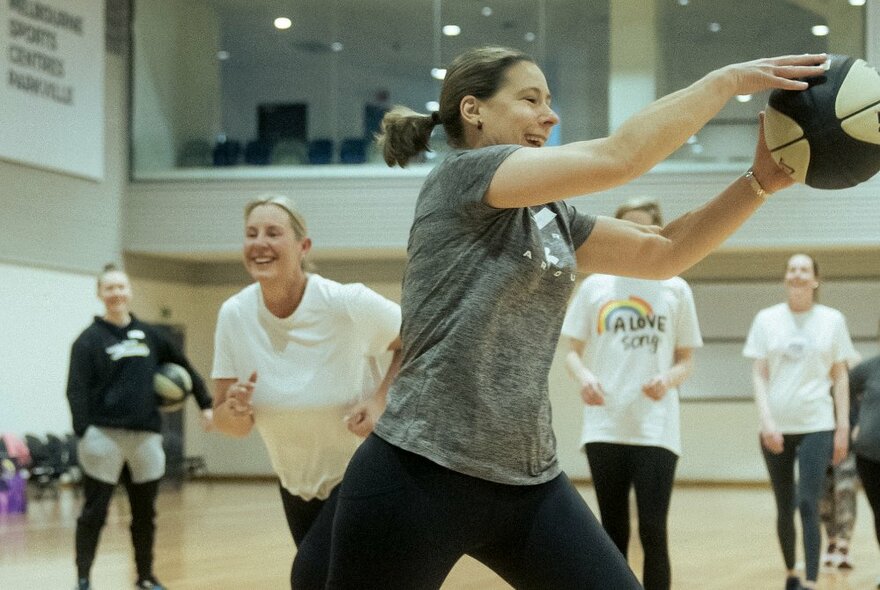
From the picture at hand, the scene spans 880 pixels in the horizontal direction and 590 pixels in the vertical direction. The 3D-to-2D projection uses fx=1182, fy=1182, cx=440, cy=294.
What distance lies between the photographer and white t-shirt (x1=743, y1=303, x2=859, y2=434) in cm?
593

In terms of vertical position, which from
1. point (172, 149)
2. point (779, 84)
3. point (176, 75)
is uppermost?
point (176, 75)

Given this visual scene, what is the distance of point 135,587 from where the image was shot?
20.5 ft

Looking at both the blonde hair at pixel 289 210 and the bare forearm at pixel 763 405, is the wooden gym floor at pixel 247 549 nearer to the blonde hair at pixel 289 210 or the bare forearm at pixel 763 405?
the bare forearm at pixel 763 405

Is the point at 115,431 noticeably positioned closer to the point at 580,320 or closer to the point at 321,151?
the point at 580,320

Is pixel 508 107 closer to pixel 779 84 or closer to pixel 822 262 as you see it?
pixel 779 84

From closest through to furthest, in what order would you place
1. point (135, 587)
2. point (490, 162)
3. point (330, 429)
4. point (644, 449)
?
point (490, 162), point (330, 429), point (644, 449), point (135, 587)

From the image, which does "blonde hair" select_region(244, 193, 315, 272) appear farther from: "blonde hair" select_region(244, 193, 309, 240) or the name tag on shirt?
the name tag on shirt

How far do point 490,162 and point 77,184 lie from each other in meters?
11.9

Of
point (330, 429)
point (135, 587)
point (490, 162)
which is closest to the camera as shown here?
point (490, 162)

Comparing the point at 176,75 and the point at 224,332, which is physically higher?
the point at 176,75

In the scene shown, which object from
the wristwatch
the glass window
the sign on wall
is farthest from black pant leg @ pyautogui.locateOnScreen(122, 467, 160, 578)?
the glass window

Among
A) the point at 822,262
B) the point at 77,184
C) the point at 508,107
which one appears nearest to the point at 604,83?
the point at 822,262

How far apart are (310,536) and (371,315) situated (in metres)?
0.69

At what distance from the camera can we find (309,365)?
348 cm
